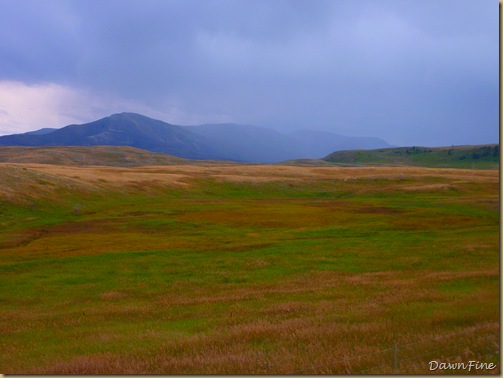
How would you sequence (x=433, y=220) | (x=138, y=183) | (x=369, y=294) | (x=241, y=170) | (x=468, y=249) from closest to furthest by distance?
(x=369, y=294), (x=468, y=249), (x=433, y=220), (x=138, y=183), (x=241, y=170)

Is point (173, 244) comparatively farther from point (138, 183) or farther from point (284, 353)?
point (138, 183)

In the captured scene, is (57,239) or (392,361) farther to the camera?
(57,239)

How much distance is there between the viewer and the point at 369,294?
2386cm

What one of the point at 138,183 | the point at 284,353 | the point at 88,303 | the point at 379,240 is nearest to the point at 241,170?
the point at 138,183

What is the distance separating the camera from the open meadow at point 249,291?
1412 centimetres

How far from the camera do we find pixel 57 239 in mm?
54156

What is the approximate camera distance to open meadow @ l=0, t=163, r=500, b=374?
14.1 m

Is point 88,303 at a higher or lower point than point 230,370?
lower

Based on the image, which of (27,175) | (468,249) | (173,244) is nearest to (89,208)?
(27,175)

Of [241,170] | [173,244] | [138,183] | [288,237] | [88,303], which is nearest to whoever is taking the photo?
[88,303]

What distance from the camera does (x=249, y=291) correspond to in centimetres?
2741

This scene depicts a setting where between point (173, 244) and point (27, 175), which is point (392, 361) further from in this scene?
point (27, 175)

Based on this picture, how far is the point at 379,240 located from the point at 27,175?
78691mm

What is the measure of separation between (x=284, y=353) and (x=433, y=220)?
167 feet
